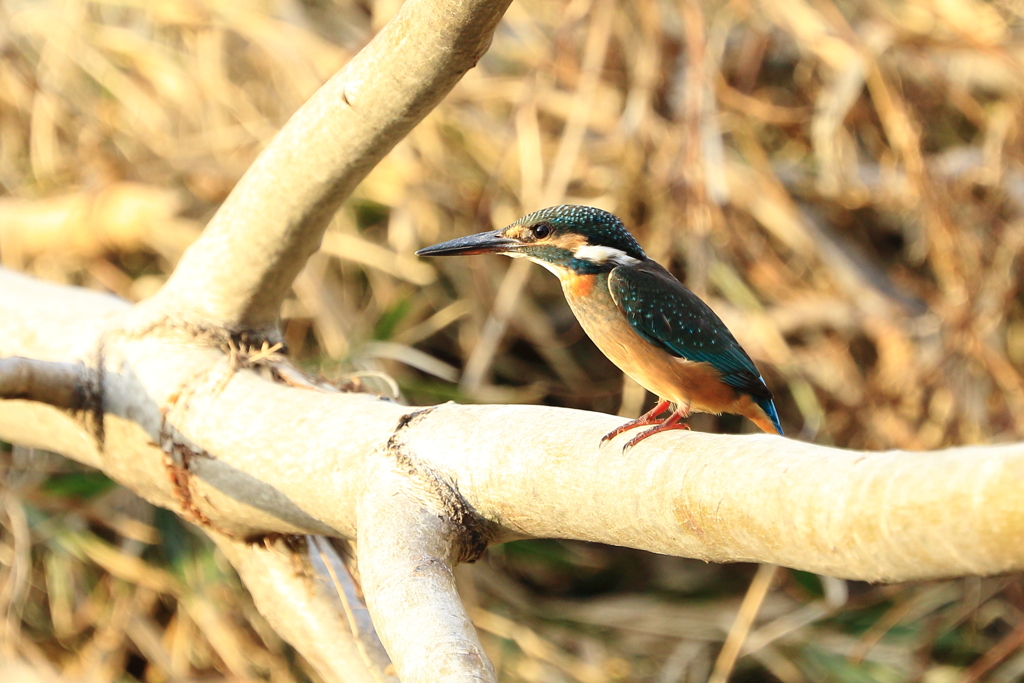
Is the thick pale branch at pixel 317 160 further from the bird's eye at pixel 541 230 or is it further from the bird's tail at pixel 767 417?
the bird's tail at pixel 767 417

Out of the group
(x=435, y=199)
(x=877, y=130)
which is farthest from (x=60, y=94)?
(x=877, y=130)

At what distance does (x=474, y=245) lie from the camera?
1.63 metres

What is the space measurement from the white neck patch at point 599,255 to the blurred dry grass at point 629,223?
29.3 inches

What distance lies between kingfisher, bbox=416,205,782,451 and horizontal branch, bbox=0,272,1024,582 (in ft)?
1.39

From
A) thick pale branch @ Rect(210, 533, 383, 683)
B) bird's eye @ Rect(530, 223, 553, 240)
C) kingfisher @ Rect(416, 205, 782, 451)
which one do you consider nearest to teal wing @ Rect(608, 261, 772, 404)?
kingfisher @ Rect(416, 205, 782, 451)

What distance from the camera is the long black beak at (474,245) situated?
5.15ft

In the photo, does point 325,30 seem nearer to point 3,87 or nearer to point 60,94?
point 60,94

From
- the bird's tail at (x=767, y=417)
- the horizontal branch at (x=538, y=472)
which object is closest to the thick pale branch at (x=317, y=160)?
the horizontal branch at (x=538, y=472)

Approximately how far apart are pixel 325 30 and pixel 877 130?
194cm

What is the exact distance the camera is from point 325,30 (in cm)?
329

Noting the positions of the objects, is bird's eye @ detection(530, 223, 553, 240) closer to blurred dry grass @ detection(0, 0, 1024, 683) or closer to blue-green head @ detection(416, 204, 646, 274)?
blue-green head @ detection(416, 204, 646, 274)

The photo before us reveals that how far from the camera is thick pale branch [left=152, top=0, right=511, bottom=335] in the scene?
1104 millimetres

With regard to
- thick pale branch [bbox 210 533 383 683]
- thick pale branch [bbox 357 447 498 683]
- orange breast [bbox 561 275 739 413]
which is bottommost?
thick pale branch [bbox 210 533 383 683]

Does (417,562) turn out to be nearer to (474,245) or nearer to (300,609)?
(300,609)
